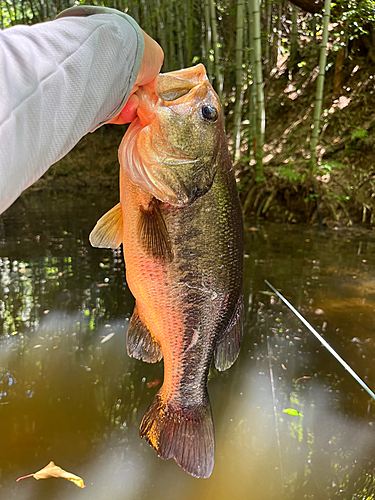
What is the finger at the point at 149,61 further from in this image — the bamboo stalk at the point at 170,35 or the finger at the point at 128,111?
the bamboo stalk at the point at 170,35

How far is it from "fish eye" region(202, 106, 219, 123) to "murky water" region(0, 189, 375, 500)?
1750mm

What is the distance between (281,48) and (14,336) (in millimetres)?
10420

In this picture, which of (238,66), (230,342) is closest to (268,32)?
(238,66)

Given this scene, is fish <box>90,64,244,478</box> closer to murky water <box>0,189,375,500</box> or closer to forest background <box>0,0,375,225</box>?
murky water <box>0,189,375,500</box>

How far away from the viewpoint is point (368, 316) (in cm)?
367

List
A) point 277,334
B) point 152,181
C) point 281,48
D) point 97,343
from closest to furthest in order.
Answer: point 152,181
point 97,343
point 277,334
point 281,48

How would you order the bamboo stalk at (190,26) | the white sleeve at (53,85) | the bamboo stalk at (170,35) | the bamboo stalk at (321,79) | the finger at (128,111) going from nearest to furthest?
the white sleeve at (53,85) < the finger at (128,111) < the bamboo stalk at (321,79) < the bamboo stalk at (190,26) < the bamboo stalk at (170,35)

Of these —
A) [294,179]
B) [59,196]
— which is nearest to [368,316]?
[294,179]

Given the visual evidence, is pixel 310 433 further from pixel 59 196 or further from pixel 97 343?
pixel 59 196

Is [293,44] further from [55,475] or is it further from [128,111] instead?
[55,475]

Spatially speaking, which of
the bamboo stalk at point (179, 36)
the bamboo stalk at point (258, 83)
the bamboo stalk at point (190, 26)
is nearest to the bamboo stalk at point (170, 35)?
the bamboo stalk at point (179, 36)

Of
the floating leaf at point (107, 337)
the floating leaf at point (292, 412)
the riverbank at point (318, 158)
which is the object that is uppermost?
the floating leaf at point (292, 412)

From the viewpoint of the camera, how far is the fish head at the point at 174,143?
4.10ft

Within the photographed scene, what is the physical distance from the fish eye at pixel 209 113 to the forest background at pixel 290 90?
590cm
